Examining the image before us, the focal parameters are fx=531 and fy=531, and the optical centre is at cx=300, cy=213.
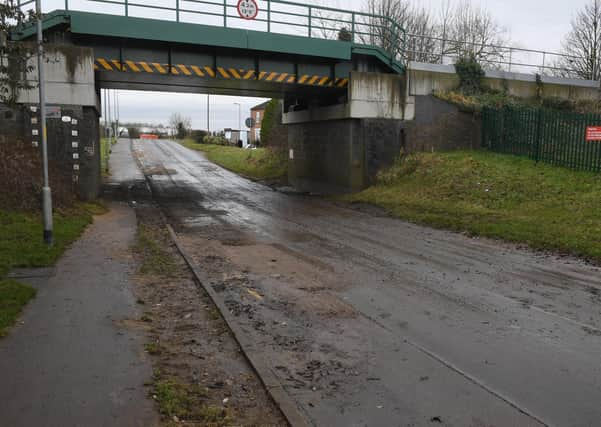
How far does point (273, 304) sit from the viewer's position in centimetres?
770

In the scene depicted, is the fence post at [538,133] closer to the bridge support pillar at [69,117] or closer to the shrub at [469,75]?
the shrub at [469,75]

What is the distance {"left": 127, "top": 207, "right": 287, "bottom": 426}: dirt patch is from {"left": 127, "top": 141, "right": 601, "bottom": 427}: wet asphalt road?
435mm

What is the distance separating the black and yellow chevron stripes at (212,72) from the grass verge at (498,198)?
4802mm

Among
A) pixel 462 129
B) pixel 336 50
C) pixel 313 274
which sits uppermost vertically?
pixel 336 50

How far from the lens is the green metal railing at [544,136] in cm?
1927

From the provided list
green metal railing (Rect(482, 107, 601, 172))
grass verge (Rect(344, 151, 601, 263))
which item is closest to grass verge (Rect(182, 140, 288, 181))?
grass verge (Rect(344, 151, 601, 263))

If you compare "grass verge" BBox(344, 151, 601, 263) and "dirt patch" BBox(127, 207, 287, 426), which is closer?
"dirt patch" BBox(127, 207, 287, 426)

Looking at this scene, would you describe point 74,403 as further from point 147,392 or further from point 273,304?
point 273,304

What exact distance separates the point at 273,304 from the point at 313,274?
1974 mm

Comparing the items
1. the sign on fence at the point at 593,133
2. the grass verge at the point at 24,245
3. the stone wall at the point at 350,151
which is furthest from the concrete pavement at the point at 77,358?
the sign on fence at the point at 593,133

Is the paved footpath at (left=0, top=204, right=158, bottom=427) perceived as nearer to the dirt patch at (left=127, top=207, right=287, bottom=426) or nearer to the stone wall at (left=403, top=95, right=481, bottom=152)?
the dirt patch at (left=127, top=207, right=287, bottom=426)

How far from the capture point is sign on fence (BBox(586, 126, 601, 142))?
18578 millimetres

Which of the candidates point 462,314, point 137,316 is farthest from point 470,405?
point 137,316

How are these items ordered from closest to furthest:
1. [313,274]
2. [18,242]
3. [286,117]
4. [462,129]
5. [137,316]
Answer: [137,316], [313,274], [18,242], [462,129], [286,117]
